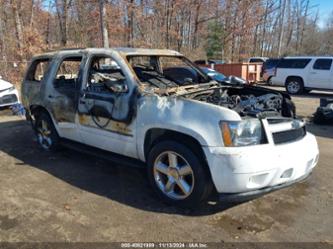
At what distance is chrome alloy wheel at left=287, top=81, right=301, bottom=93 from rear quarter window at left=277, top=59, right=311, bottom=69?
75 centimetres

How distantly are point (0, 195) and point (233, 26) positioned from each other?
3163 cm

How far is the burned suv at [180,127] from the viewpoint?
3199 mm

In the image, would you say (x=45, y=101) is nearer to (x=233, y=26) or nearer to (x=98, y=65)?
(x=98, y=65)

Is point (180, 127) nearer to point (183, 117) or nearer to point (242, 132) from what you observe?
point (183, 117)

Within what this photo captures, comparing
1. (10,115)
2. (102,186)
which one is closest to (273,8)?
(10,115)

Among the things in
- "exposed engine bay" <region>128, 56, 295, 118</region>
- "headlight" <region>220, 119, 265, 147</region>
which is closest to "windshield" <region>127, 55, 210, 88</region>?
"exposed engine bay" <region>128, 56, 295, 118</region>

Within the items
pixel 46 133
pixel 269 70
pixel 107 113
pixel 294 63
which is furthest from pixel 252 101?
pixel 269 70

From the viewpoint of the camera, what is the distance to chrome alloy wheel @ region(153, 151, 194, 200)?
139 inches

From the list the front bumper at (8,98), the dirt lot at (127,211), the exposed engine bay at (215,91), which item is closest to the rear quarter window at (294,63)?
the exposed engine bay at (215,91)

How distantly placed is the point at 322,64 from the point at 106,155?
13010mm

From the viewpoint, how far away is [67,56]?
5.11 metres

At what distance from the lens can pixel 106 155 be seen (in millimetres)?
4430

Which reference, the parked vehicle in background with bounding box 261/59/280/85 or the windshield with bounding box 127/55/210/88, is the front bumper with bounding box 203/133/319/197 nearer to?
the windshield with bounding box 127/55/210/88

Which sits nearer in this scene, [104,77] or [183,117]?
[183,117]
